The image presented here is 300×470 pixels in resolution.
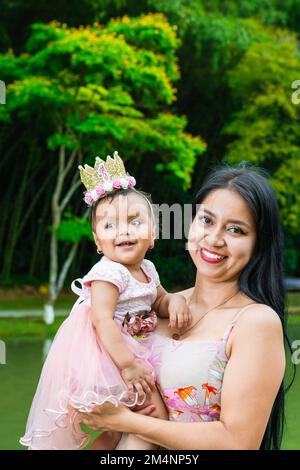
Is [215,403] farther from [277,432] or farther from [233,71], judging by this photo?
[233,71]

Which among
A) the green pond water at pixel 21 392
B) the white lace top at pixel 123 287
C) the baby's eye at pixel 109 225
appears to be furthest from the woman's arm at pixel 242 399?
the green pond water at pixel 21 392

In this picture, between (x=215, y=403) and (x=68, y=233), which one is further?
(x=68, y=233)

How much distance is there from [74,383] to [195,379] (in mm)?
222

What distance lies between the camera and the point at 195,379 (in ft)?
4.81

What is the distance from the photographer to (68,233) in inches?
328

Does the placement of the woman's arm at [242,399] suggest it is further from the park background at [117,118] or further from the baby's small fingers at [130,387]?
the park background at [117,118]

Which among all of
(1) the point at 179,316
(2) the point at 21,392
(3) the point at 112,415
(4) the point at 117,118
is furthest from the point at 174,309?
(4) the point at 117,118

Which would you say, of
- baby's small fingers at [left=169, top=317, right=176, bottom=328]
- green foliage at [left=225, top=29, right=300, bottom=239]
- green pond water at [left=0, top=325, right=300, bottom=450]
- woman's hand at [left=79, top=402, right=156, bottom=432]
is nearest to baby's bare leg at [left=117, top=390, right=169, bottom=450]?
woman's hand at [left=79, top=402, right=156, bottom=432]

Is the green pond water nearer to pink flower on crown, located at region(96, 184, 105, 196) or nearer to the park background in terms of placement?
the park background

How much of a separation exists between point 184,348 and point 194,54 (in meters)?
9.35

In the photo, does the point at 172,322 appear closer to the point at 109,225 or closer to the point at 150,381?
the point at 150,381

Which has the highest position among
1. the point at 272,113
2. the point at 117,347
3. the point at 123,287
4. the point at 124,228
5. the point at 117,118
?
the point at 272,113

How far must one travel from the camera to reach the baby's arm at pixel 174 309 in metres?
1.54
